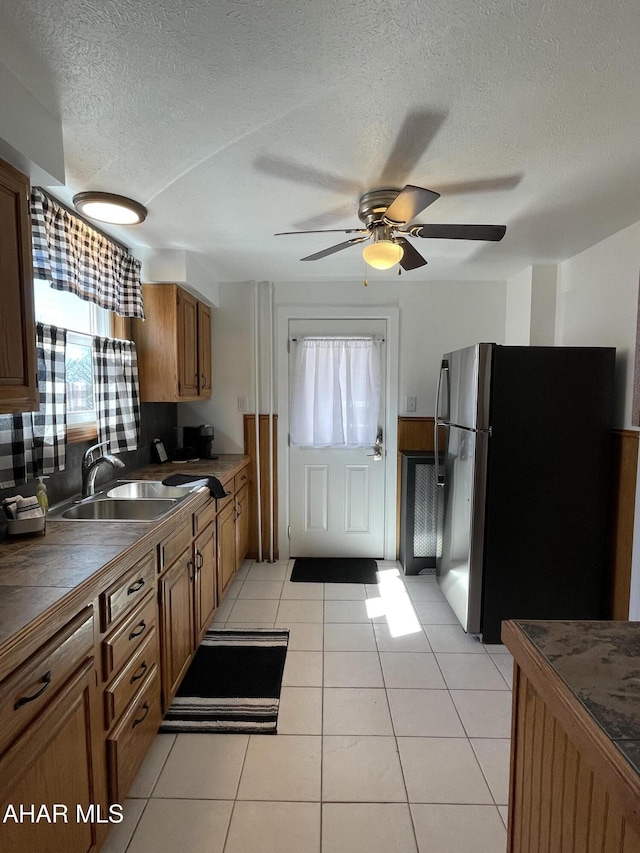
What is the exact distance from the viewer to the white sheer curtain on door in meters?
3.57

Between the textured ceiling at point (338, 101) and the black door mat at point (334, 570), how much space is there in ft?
8.20

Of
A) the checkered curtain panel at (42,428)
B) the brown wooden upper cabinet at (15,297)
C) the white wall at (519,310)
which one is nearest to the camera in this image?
the brown wooden upper cabinet at (15,297)

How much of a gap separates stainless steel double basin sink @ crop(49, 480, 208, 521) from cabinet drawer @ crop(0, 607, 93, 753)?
26.6 inches

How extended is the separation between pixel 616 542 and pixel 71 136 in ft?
10.3

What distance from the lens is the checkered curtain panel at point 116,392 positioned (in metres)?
2.39

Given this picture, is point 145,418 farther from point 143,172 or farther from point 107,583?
point 107,583

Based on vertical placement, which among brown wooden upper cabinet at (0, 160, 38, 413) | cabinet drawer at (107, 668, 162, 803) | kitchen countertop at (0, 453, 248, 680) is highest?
brown wooden upper cabinet at (0, 160, 38, 413)

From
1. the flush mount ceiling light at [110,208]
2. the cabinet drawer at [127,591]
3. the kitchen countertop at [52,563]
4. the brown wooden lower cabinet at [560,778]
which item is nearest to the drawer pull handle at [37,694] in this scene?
the kitchen countertop at [52,563]

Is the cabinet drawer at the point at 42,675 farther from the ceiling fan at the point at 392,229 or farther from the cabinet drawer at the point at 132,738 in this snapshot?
the ceiling fan at the point at 392,229

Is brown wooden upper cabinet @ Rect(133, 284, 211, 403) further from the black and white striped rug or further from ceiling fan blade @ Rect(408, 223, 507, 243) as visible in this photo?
ceiling fan blade @ Rect(408, 223, 507, 243)

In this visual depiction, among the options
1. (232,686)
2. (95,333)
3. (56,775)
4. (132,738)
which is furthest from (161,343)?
(56,775)

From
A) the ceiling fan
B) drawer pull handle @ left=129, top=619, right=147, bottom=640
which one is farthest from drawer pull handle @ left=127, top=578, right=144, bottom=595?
the ceiling fan

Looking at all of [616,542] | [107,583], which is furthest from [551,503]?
[107,583]

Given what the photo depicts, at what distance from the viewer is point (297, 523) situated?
12.2ft
